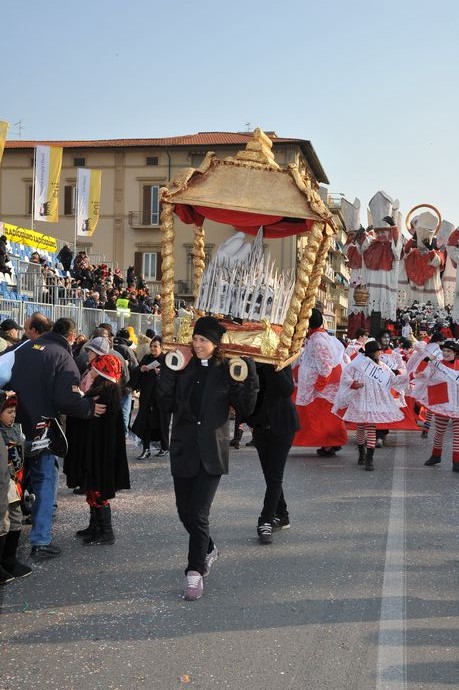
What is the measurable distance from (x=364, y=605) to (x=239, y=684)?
1399 millimetres

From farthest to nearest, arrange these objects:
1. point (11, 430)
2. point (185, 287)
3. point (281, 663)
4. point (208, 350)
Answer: point (185, 287), point (11, 430), point (208, 350), point (281, 663)

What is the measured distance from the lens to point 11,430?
5.74m

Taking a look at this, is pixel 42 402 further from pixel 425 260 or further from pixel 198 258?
pixel 425 260

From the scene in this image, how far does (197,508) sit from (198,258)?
2979 mm

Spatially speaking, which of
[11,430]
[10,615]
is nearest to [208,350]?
[11,430]

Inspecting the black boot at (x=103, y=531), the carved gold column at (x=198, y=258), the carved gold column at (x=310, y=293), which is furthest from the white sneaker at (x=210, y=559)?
the carved gold column at (x=198, y=258)

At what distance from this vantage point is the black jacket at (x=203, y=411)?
208 inches

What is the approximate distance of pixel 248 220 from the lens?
6.85m

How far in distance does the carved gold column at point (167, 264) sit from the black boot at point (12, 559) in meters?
2.07

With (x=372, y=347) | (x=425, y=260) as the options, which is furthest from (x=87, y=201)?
(x=372, y=347)

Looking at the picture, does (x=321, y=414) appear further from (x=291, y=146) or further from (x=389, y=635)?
(x=291, y=146)

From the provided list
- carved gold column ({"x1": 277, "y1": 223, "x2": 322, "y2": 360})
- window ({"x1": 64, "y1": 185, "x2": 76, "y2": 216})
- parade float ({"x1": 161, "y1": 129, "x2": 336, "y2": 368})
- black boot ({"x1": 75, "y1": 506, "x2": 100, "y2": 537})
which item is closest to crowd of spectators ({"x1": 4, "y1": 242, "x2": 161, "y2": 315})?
parade float ({"x1": 161, "y1": 129, "x2": 336, "y2": 368})

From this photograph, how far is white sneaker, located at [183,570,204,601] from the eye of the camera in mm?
5090

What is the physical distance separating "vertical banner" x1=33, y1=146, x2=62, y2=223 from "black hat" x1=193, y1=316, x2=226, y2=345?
24291 mm
